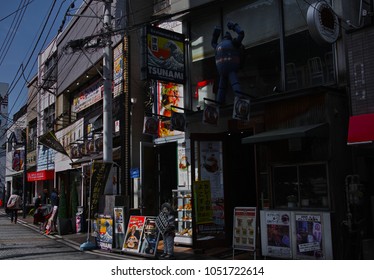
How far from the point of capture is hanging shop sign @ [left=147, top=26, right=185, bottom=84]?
1158cm

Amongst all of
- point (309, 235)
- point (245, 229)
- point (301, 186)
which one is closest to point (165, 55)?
point (301, 186)

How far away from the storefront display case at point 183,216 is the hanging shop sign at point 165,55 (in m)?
3.53

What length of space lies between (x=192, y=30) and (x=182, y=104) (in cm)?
244

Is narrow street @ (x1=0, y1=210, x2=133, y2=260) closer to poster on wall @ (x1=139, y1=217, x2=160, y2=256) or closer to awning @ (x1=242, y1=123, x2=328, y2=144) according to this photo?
poster on wall @ (x1=139, y1=217, x2=160, y2=256)

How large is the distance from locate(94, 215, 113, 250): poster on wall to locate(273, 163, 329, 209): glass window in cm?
474

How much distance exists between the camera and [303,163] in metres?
8.84

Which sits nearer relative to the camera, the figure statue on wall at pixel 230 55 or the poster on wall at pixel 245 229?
the poster on wall at pixel 245 229

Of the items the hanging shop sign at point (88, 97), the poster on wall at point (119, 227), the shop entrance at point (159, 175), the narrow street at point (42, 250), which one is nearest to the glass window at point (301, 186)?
the narrow street at point (42, 250)

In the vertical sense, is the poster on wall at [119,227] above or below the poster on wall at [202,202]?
below

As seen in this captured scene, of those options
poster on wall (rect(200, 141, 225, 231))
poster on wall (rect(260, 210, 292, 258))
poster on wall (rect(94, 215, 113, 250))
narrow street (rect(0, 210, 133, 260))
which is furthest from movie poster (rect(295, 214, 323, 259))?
poster on wall (rect(94, 215, 113, 250))

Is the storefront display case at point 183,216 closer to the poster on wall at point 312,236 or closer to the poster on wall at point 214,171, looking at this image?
the poster on wall at point 214,171

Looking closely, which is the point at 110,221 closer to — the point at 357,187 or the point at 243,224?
the point at 243,224

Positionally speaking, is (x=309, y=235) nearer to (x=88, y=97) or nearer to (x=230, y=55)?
(x=230, y=55)

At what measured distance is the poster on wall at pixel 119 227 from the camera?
35.7 ft
